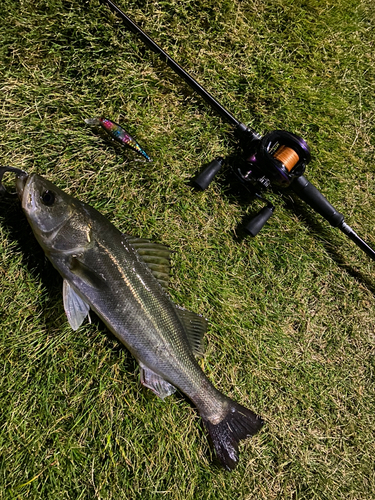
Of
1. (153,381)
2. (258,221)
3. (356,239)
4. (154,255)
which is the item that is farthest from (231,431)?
Result: (356,239)

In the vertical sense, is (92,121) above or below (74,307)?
above

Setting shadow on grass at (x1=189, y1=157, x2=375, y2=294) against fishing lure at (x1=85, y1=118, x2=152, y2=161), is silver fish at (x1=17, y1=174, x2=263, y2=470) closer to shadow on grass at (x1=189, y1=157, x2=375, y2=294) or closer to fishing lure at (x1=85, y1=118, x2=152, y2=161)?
fishing lure at (x1=85, y1=118, x2=152, y2=161)

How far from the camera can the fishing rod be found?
275cm

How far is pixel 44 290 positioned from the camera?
2729 mm

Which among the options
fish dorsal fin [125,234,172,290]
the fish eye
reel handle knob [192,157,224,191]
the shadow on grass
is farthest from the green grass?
the fish eye

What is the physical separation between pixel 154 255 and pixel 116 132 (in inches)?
38.3

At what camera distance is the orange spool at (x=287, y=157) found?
275cm

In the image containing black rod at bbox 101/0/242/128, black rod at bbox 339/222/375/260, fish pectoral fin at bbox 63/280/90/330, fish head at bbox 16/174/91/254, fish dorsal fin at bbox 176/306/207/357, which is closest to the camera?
fish head at bbox 16/174/91/254

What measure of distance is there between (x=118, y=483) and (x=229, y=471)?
846mm

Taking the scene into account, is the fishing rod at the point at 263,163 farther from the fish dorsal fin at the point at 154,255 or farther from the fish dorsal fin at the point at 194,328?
the fish dorsal fin at the point at 194,328

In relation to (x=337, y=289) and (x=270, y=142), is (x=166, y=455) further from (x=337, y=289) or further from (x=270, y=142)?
(x=270, y=142)

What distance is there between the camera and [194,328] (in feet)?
8.98

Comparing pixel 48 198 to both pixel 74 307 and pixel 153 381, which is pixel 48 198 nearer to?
pixel 74 307

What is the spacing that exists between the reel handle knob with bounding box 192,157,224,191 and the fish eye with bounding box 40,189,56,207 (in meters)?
1.08
